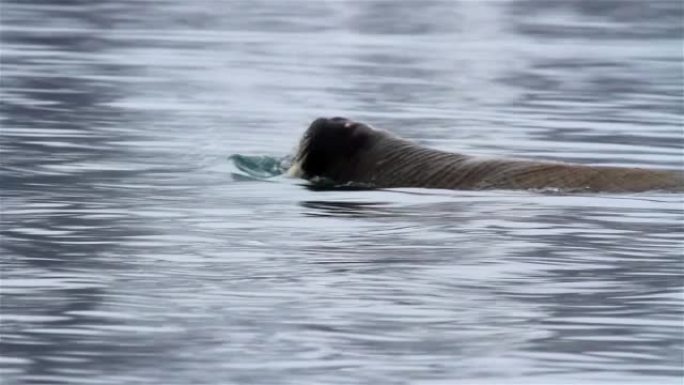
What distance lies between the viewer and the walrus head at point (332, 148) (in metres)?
15.9

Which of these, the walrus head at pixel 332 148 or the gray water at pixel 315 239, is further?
the walrus head at pixel 332 148

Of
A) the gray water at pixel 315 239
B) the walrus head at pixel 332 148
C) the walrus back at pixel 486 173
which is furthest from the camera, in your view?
the walrus head at pixel 332 148

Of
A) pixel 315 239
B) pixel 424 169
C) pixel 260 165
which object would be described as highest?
pixel 315 239

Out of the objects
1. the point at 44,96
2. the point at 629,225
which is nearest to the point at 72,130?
the point at 44,96

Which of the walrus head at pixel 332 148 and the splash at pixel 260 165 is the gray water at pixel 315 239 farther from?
the walrus head at pixel 332 148

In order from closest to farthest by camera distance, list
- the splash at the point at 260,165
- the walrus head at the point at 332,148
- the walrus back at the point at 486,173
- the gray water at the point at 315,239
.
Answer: the gray water at the point at 315,239
the walrus back at the point at 486,173
the walrus head at the point at 332,148
the splash at the point at 260,165

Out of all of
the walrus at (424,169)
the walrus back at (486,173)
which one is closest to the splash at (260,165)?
the walrus at (424,169)

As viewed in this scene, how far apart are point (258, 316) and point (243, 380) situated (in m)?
1.29

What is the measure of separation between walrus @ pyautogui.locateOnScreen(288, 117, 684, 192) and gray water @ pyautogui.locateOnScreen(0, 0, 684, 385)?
25 centimetres

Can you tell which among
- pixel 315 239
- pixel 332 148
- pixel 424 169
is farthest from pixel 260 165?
pixel 315 239

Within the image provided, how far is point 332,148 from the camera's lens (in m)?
15.9

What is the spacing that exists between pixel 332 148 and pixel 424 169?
0.73 metres

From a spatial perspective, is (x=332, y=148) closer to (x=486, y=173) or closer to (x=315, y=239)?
(x=486, y=173)

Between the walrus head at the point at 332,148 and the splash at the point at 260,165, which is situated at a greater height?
the walrus head at the point at 332,148
